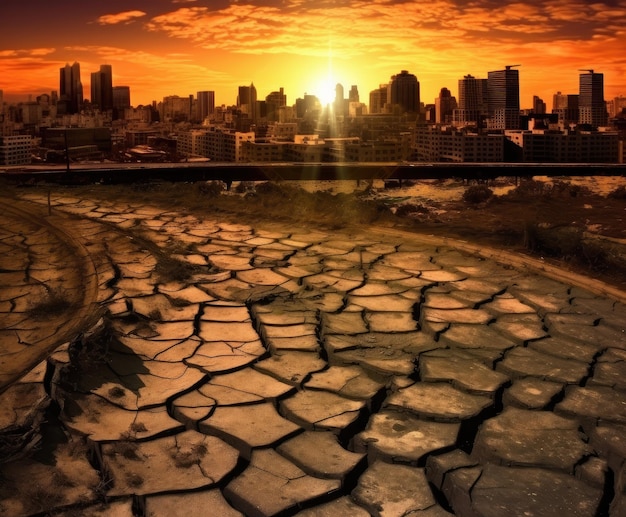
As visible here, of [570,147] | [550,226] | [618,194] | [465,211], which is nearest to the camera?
[550,226]

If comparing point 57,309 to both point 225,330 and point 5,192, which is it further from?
point 5,192

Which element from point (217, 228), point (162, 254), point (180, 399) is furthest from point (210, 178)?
point (180, 399)

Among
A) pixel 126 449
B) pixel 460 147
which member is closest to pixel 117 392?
pixel 126 449

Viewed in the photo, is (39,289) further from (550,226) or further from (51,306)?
(550,226)

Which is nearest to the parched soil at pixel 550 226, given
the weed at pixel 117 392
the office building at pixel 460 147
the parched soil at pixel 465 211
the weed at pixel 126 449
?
the parched soil at pixel 465 211

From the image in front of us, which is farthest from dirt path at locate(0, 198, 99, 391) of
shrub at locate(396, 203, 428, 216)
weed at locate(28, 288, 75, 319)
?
shrub at locate(396, 203, 428, 216)

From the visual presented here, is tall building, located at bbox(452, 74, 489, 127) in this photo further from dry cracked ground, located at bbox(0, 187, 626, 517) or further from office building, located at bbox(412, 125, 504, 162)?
dry cracked ground, located at bbox(0, 187, 626, 517)

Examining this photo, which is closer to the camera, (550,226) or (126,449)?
(126,449)

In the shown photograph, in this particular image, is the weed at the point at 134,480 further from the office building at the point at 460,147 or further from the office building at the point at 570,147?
the office building at the point at 460,147
